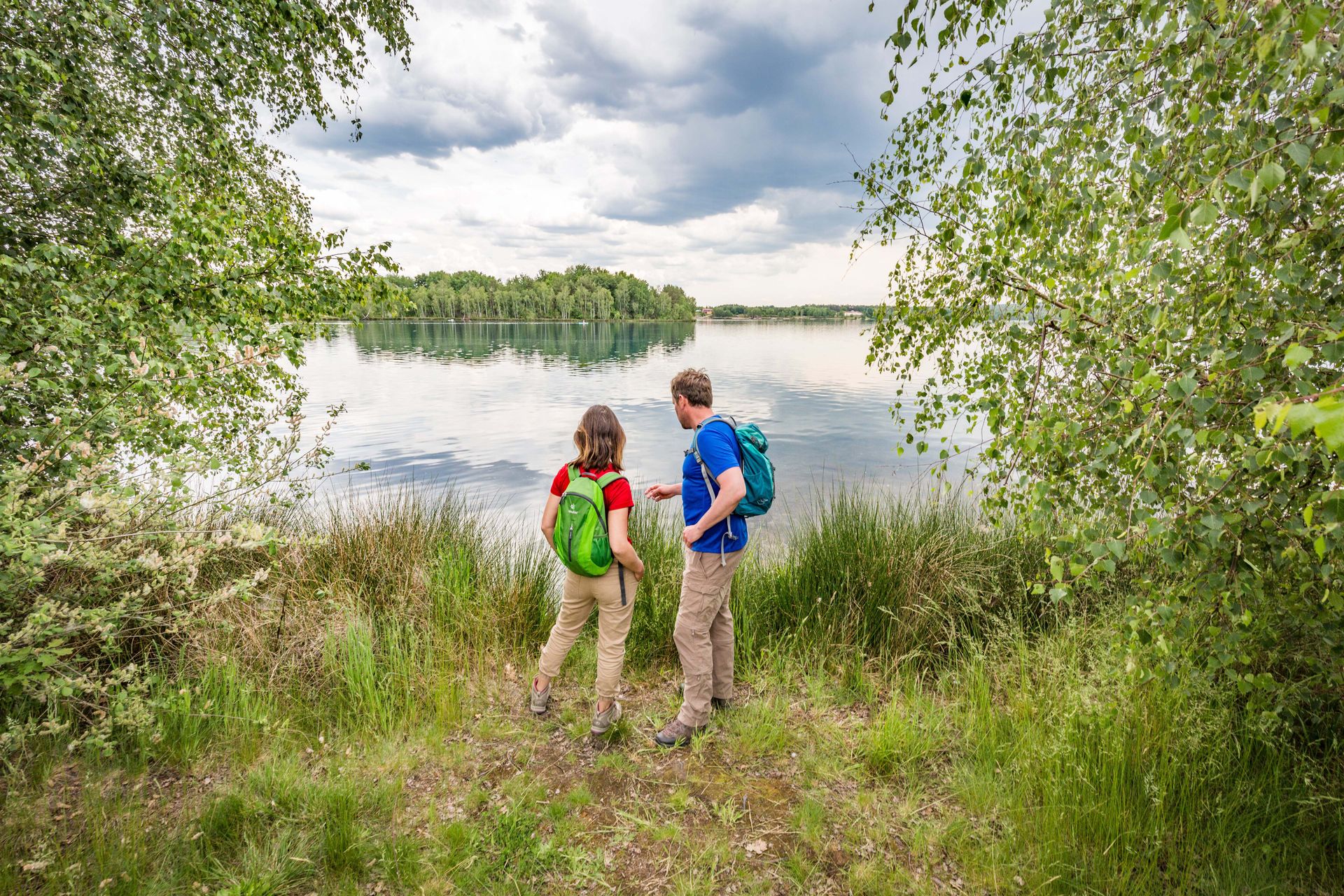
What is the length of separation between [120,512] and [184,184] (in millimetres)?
2976

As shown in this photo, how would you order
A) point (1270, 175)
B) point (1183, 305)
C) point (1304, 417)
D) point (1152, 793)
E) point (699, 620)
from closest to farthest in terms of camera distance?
1. point (1304, 417)
2. point (1270, 175)
3. point (1183, 305)
4. point (1152, 793)
5. point (699, 620)

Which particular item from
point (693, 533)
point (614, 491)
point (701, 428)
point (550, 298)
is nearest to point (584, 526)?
point (614, 491)

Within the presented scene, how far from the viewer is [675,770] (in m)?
3.60

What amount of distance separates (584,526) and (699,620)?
3.30ft

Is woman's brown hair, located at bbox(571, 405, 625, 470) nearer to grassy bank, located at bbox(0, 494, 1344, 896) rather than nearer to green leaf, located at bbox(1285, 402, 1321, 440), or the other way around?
grassy bank, located at bbox(0, 494, 1344, 896)

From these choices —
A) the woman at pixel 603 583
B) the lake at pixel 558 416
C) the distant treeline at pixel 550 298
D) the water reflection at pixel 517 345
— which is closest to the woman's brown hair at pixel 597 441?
the woman at pixel 603 583

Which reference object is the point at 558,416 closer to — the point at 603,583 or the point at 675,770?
the point at 603,583

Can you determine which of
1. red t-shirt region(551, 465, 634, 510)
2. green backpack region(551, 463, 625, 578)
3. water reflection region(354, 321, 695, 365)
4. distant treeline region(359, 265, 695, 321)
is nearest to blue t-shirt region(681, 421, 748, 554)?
red t-shirt region(551, 465, 634, 510)

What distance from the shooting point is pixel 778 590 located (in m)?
5.64

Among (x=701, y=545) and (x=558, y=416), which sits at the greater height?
(x=701, y=545)

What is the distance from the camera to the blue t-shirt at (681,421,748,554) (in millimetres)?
3453

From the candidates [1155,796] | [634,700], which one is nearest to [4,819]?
[634,700]

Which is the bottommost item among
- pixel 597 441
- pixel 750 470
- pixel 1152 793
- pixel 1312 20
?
pixel 1152 793

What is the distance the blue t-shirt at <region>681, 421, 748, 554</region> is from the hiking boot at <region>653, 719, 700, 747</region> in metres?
1.27
